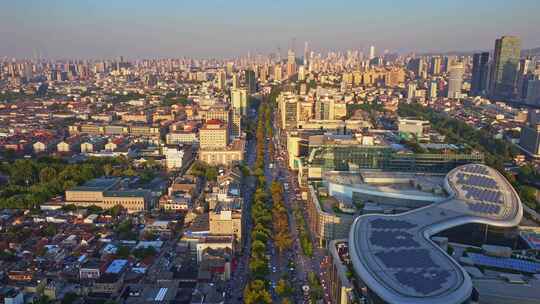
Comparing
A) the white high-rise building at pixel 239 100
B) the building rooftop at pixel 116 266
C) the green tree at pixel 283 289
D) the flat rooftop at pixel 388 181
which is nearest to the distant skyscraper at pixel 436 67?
the white high-rise building at pixel 239 100

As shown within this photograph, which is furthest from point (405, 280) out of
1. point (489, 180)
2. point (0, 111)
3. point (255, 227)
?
point (0, 111)

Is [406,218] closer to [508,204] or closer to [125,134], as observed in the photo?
[508,204]

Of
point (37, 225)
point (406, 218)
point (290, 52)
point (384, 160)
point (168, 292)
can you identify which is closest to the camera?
point (168, 292)

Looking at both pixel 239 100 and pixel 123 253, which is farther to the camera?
pixel 239 100

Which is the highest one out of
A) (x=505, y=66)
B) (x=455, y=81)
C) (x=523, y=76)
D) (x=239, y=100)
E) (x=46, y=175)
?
(x=505, y=66)

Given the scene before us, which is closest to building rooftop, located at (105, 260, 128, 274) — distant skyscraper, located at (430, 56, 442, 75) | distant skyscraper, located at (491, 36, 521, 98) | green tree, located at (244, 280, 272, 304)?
green tree, located at (244, 280, 272, 304)

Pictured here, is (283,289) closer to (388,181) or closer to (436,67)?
(388,181)

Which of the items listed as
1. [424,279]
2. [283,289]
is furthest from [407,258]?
[283,289]
